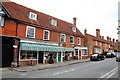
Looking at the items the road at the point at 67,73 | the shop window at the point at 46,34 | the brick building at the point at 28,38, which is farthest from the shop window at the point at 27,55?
the road at the point at 67,73

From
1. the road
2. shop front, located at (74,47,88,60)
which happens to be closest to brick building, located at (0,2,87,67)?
shop front, located at (74,47,88,60)

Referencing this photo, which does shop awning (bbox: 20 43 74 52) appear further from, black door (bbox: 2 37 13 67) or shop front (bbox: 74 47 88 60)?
shop front (bbox: 74 47 88 60)

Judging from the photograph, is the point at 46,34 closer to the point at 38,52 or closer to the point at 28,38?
the point at 38,52

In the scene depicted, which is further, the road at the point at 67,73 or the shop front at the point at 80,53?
the shop front at the point at 80,53

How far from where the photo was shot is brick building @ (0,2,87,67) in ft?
81.5

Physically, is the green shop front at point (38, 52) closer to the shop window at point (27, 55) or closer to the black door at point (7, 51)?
the shop window at point (27, 55)

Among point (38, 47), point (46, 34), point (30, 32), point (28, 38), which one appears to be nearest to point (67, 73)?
point (38, 47)

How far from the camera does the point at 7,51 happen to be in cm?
2472

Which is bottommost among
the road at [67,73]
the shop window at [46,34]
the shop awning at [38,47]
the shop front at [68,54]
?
the road at [67,73]

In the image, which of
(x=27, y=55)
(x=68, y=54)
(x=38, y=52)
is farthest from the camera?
(x=68, y=54)

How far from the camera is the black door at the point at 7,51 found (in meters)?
24.2

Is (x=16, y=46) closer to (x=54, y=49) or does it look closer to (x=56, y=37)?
(x=54, y=49)

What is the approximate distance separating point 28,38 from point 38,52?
9.51ft

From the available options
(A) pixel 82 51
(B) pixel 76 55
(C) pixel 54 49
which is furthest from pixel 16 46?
(A) pixel 82 51
